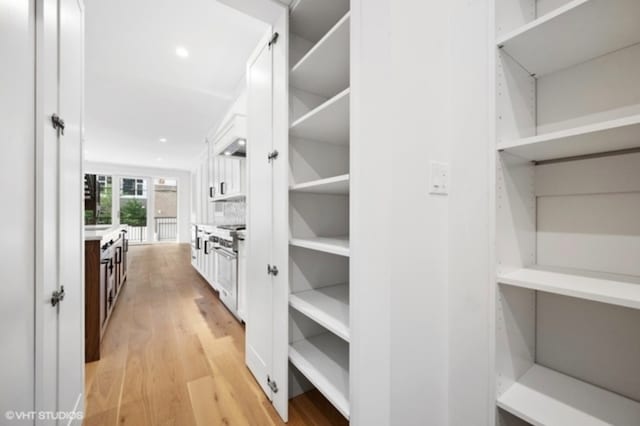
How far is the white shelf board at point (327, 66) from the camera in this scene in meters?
1.16

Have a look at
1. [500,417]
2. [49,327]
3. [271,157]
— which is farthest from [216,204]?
[500,417]

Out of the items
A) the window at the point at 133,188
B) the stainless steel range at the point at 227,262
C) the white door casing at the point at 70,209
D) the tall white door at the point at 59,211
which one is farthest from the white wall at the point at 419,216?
the window at the point at 133,188

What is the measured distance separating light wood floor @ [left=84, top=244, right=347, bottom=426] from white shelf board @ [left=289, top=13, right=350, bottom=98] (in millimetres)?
1908

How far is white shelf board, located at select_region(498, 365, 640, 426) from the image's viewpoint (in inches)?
30.0

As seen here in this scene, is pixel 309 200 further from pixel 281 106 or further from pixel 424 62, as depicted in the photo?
pixel 424 62

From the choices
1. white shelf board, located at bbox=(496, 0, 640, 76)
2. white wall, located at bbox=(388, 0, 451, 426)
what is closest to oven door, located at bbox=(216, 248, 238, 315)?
white wall, located at bbox=(388, 0, 451, 426)

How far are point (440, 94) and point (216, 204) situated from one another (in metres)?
4.45

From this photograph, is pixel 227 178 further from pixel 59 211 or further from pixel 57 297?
pixel 57 297

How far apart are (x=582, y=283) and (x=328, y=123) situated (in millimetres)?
1168

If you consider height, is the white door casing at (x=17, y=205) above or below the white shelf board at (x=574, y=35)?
below

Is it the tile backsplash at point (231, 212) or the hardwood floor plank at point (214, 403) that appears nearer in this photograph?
the hardwood floor plank at point (214, 403)

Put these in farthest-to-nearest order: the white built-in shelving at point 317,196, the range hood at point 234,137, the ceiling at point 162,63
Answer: the range hood at point 234,137 → the ceiling at point 162,63 → the white built-in shelving at point 317,196

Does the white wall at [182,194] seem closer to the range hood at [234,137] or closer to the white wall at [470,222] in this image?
the range hood at [234,137]

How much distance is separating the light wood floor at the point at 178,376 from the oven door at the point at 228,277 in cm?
16
